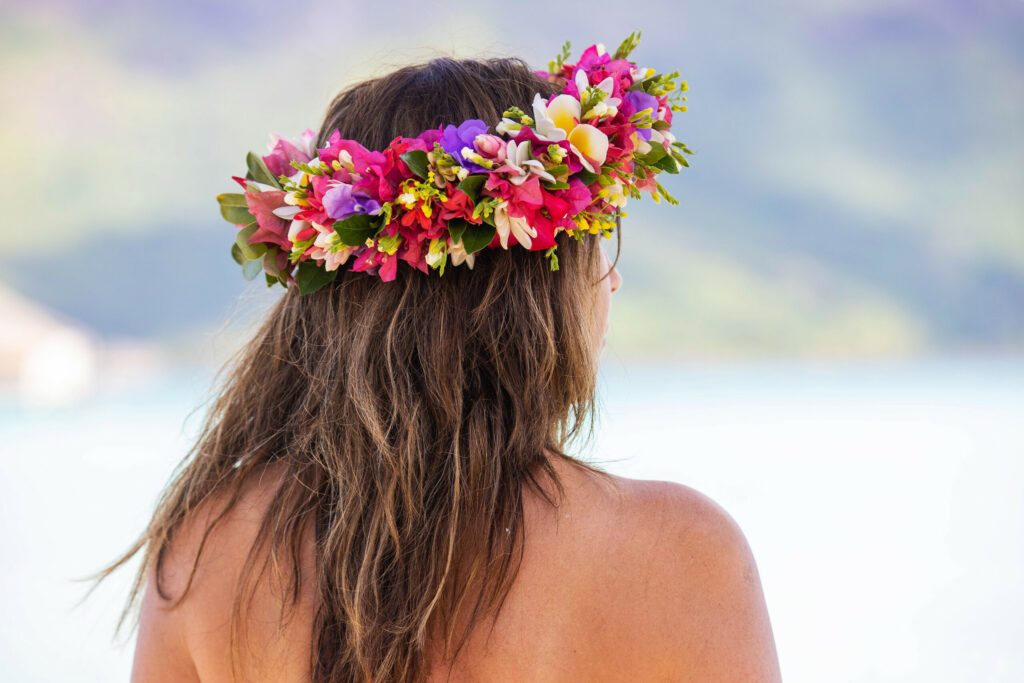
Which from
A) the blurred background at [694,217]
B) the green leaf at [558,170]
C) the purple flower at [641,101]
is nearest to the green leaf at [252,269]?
the green leaf at [558,170]

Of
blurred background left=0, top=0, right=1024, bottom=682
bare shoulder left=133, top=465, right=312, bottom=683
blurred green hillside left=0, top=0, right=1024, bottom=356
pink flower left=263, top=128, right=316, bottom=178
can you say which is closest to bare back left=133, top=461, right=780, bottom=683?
bare shoulder left=133, top=465, right=312, bottom=683

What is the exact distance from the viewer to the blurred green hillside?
14.0 m

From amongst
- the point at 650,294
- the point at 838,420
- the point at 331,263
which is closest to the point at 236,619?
the point at 331,263

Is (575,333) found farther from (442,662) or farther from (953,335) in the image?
(953,335)

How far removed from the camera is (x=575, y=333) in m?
1.20

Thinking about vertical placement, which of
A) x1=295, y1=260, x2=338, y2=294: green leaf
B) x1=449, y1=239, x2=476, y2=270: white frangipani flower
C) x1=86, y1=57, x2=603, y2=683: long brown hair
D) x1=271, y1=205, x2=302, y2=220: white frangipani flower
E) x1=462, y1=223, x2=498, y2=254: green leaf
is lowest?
x1=86, y1=57, x2=603, y2=683: long brown hair

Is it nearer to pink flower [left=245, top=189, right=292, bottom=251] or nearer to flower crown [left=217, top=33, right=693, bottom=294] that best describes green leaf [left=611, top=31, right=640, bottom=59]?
flower crown [left=217, top=33, right=693, bottom=294]

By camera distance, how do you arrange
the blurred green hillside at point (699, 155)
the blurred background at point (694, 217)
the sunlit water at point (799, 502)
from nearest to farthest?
the sunlit water at point (799, 502) < the blurred background at point (694, 217) < the blurred green hillside at point (699, 155)

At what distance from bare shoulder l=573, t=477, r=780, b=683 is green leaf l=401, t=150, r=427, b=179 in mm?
482

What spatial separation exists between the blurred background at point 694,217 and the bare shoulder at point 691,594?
25.9ft

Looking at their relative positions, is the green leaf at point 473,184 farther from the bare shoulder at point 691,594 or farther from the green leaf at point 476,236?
the bare shoulder at point 691,594

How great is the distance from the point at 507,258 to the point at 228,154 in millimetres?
14351

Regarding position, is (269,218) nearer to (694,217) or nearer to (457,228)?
(457,228)

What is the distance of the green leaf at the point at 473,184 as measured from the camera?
1.16 meters
